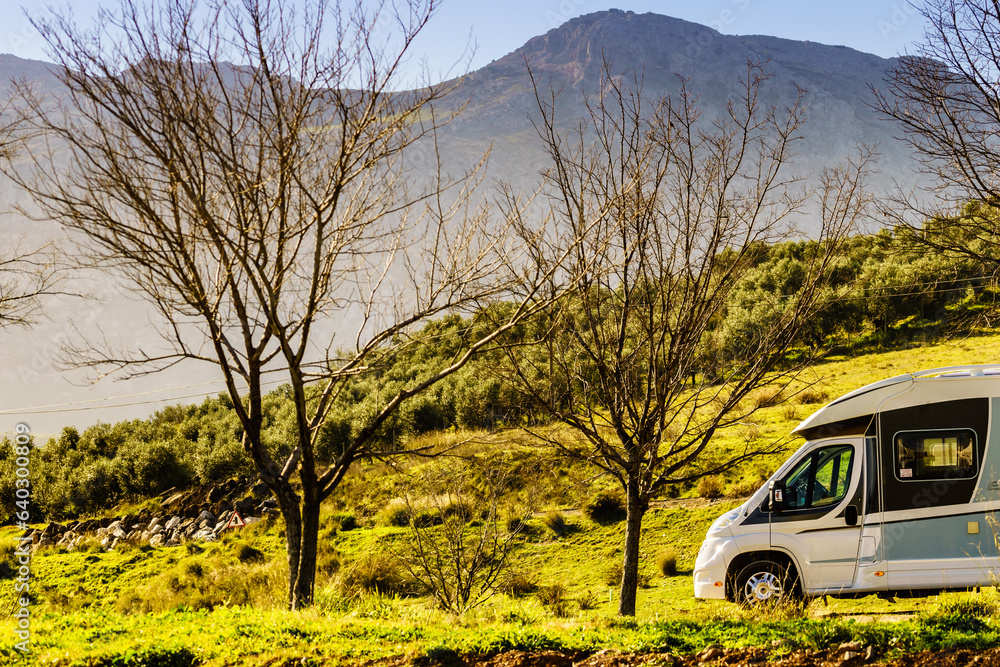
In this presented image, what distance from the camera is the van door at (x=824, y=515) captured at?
7660 millimetres

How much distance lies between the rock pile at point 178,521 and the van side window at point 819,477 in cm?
1778

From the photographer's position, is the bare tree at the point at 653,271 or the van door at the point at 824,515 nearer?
the bare tree at the point at 653,271

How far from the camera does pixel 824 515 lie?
25.5 feet

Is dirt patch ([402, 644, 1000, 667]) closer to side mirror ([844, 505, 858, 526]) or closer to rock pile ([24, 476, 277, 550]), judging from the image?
side mirror ([844, 505, 858, 526])

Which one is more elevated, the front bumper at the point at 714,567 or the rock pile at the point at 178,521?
the front bumper at the point at 714,567

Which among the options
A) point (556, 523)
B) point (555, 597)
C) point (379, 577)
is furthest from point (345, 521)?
point (555, 597)

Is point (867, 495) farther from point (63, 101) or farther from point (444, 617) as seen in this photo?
point (63, 101)

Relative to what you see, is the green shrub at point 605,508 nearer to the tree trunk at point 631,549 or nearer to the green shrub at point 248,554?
the green shrub at point 248,554

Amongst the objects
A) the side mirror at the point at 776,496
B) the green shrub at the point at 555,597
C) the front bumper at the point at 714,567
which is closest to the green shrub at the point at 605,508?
the green shrub at the point at 555,597

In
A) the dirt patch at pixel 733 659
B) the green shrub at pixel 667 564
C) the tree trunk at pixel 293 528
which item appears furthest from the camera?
the green shrub at pixel 667 564

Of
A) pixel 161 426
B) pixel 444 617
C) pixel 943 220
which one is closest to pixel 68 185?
pixel 444 617

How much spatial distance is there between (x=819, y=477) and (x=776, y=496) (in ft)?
1.98

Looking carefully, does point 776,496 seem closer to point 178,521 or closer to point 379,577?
point 379,577

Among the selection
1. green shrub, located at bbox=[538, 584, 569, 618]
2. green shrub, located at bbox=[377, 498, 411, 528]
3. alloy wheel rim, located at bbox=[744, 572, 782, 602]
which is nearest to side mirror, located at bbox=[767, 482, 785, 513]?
alloy wheel rim, located at bbox=[744, 572, 782, 602]
